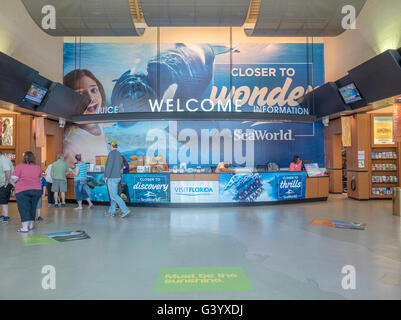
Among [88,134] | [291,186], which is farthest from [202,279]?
[88,134]

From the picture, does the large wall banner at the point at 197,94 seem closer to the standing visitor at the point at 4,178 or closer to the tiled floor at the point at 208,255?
the tiled floor at the point at 208,255

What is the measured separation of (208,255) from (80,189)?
17.5 ft

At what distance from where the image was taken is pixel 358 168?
9.41 m

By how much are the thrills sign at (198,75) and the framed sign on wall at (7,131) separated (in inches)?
116

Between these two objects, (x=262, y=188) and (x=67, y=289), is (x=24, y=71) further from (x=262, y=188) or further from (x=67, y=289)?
(x=262, y=188)

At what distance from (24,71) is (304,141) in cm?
973

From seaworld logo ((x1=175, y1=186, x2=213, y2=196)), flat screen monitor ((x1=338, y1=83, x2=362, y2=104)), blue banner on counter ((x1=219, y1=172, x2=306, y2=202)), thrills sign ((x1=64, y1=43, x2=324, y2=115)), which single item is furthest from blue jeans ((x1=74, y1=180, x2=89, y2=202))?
flat screen monitor ((x1=338, y1=83, x2=362, y2=104))

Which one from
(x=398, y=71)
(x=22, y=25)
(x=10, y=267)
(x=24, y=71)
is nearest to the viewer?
(x=10, y=267)

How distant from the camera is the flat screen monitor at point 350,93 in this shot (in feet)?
26.9

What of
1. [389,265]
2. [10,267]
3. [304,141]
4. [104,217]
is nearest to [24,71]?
[104,217]

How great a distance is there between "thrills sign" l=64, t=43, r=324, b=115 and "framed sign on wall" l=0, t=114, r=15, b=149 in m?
2.95

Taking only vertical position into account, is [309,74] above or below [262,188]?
above

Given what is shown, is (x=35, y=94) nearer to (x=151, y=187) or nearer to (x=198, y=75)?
(x=151, y=187)
